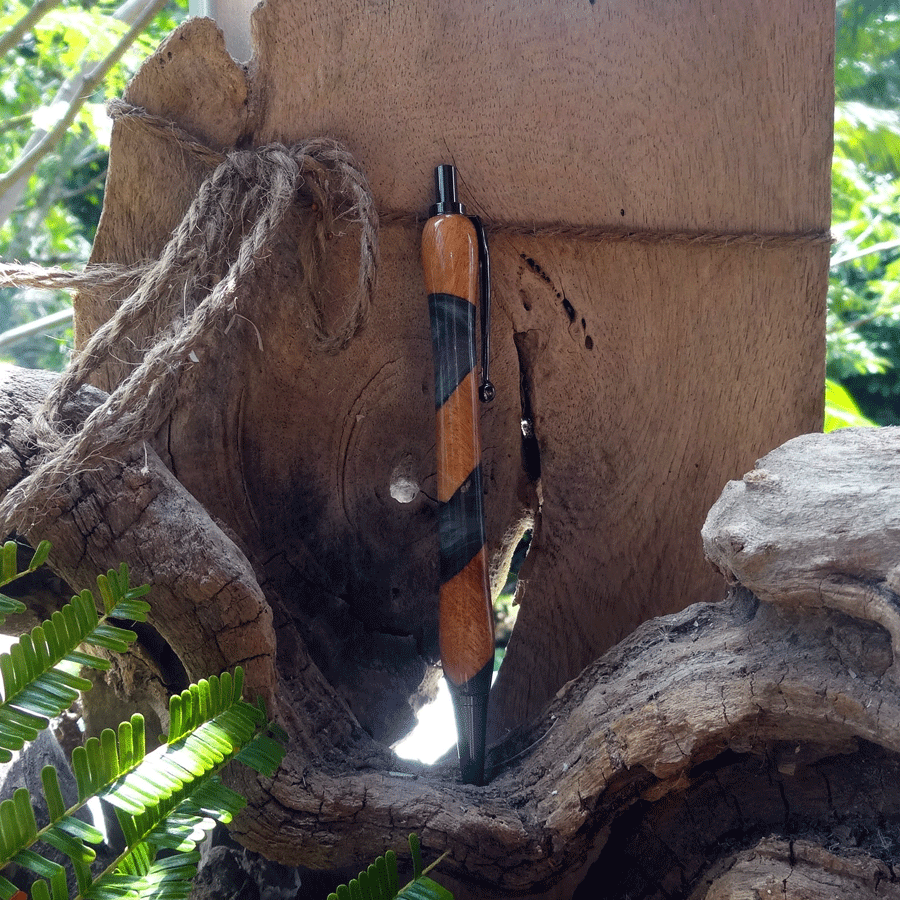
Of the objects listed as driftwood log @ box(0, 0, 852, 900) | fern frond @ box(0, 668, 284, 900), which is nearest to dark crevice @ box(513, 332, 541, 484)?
driftwood log @ box(0, 0, 852, 900)

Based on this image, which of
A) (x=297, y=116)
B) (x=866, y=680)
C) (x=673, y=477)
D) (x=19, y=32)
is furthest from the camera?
(x=19, y=32)

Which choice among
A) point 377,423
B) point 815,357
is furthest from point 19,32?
point 815,357

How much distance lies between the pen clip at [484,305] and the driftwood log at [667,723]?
0.68ft

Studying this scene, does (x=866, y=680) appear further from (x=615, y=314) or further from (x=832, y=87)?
(x=832, y=87)

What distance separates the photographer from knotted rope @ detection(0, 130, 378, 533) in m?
0.53

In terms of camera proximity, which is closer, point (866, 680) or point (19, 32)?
point (866, 680)

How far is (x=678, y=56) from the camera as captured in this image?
2.27ft

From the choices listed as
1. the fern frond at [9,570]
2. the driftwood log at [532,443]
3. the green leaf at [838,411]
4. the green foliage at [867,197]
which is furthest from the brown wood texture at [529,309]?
the green foliage at [867,197]

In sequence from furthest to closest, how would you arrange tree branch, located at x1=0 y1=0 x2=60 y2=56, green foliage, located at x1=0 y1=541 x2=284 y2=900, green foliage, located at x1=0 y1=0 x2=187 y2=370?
green foliage, located at x1=0 y1=0 x2=187 y2=370, tree branch, located at x1=0 y1=0 x2=60 y2=56, green foliage, located at x1=0 y1=541 x2=284 y2=900

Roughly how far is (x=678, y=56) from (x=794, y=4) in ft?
0.38

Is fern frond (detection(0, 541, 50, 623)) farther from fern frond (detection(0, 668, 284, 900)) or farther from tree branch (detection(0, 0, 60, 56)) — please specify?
tree branch (detection(0, 0, 60, 56))

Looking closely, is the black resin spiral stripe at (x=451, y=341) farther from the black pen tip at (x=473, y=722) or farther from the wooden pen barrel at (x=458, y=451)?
the black pen tip at (x=473, y=722)

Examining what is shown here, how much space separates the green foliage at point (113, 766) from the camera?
44 cm

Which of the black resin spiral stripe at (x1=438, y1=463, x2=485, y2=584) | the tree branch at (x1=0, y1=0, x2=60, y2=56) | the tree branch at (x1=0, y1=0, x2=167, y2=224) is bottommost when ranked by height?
the black resin spiral stripe at (x1=438, y1=463, x2=485, y2=584)
